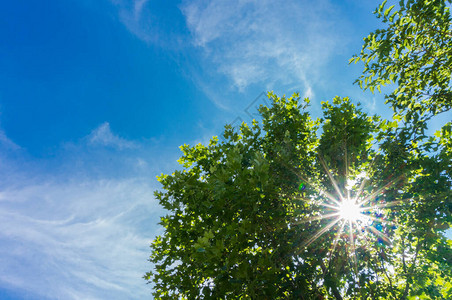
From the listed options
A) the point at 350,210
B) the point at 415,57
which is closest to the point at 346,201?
the point at 350,210

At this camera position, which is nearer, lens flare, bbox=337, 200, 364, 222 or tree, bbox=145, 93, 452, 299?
tree, bbox=145, 93, 452, 299

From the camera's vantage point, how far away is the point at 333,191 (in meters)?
7.60

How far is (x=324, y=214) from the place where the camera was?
7.16 meters

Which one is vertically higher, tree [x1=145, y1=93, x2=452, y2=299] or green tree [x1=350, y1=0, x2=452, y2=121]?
green tree [x1=350, y1=0, x2=452, y2=121]

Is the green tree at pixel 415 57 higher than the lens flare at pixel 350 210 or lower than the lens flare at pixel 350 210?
higher

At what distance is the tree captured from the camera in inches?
212

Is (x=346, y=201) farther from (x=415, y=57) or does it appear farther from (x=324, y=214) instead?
(x=415, y=57)

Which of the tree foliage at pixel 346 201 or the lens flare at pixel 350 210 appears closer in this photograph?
the tree foliage at pixel 346 201

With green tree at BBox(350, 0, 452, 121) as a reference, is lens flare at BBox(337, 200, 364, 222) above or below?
below

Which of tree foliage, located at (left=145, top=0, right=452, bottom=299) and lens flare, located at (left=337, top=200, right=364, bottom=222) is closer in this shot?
tree foliage, located at (left=145, top=0, right=452, bottom=299)

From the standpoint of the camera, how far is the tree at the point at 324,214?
17.7 ft

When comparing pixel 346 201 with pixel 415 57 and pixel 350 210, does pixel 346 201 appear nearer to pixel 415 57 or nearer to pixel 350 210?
pixel 350 210

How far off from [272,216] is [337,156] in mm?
3007

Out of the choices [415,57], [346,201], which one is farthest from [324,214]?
[415,57]
